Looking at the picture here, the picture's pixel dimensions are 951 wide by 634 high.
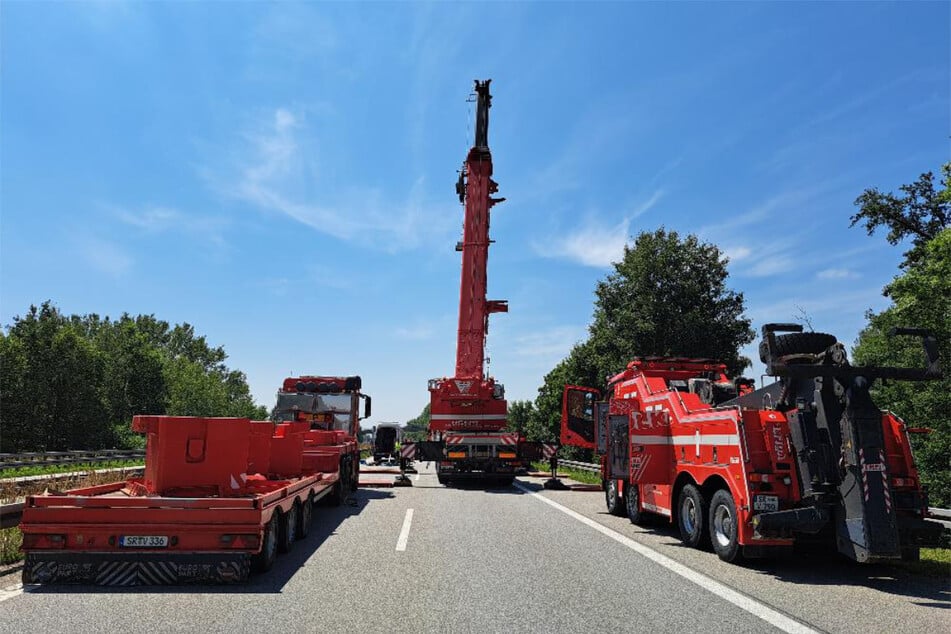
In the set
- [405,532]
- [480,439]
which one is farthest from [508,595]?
[480,439]

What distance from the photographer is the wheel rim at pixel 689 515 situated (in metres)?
8.45

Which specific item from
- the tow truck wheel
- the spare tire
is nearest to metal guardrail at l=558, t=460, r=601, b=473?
the tow truck wheel

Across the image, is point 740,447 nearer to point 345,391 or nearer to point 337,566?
point 337,566

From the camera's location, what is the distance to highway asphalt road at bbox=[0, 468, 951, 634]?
16.1ft

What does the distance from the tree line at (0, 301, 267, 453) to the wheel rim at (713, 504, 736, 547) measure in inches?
2055

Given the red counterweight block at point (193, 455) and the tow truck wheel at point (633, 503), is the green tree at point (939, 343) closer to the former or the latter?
the tow truck wheel at point (633, 503)

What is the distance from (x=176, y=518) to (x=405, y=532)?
4057mm

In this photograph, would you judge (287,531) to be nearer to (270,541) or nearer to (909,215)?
(270,541)

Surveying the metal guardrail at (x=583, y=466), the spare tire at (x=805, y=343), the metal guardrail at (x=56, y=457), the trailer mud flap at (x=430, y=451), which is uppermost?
the spare tire at (x=805, y=343)

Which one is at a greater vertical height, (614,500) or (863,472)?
(863,472)

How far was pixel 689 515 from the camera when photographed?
8.68 metres

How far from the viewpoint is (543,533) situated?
9625 millimetres

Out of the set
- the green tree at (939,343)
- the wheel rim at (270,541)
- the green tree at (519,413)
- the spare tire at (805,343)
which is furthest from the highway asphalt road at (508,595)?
the green tree at (519,413)

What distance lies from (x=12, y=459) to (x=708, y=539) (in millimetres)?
26730
